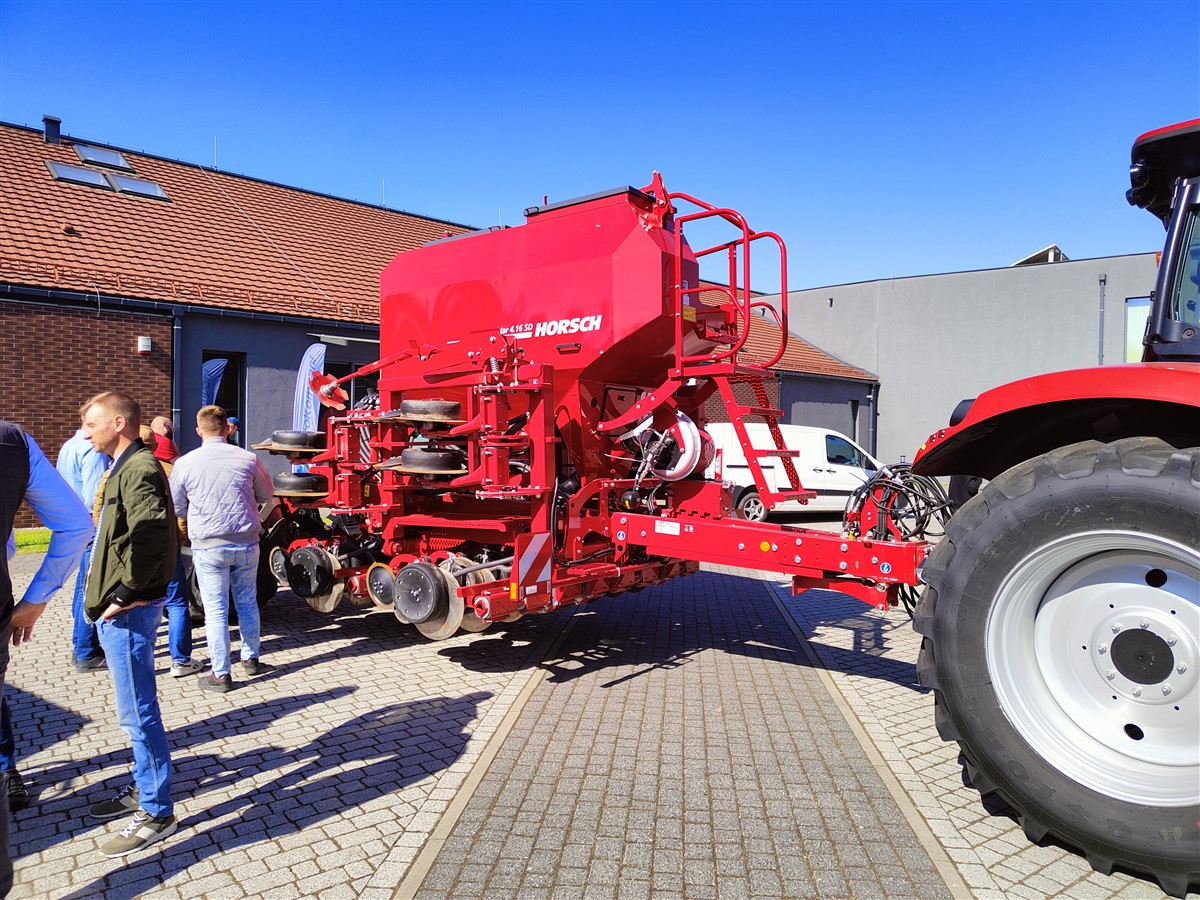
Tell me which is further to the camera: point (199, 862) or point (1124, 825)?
point (199, 862)

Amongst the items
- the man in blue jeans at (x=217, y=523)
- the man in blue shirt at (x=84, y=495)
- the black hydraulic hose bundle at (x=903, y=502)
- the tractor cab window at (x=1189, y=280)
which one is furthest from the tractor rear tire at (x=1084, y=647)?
the man in blue shirt at (x=84, y=495)

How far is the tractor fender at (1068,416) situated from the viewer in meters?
3.15

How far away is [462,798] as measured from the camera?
12.4 ft

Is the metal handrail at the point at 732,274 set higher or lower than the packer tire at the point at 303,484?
higher

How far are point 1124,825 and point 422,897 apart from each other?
8.41 feet

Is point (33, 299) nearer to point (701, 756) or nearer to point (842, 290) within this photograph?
point (701, 756)

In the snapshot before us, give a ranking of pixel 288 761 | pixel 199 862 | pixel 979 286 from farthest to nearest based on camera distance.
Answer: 1. pixel 979 286
2. pixel 288 761
3. pixel 199 862

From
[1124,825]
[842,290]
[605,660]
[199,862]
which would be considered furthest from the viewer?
[842,290]

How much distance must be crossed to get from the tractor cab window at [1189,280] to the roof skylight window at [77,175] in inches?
614

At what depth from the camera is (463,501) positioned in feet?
22.7

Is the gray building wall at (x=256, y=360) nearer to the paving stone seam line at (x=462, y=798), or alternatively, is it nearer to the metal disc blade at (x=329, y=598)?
the metal disc blade at (x=329, y=598)

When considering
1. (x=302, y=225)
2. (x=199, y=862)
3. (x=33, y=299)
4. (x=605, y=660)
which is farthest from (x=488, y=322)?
(x=302, y=225)

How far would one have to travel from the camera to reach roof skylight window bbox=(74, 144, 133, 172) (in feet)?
48.5

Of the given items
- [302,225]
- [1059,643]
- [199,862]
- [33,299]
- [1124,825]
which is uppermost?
[302,225]
